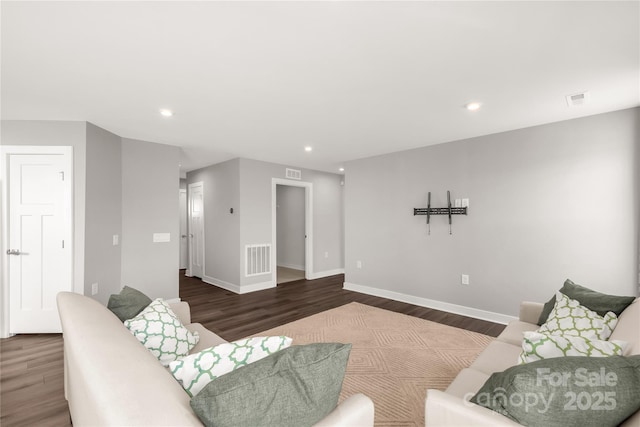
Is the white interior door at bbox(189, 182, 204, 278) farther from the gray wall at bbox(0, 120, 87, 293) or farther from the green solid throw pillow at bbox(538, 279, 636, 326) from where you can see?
the green solid throw pillow at bbox(538, 279, 636, 326)

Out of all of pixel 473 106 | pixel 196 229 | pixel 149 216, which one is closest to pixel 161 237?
pixel 149 216

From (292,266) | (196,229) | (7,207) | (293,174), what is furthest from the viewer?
(292,266)

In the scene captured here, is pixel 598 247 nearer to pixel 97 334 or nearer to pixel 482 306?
pixel 482 306

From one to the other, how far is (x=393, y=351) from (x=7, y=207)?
444cm


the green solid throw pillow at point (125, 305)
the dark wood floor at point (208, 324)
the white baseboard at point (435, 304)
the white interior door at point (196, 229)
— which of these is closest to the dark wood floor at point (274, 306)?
the dark wood floor at point (208, 324)

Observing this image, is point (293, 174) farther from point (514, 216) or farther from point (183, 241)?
point (514, 216)

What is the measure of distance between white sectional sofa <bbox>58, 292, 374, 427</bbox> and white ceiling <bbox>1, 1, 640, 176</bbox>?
1608mm

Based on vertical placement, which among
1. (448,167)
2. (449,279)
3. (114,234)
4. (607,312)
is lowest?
(449,279)

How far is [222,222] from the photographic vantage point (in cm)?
550

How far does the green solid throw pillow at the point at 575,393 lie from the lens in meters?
0.89

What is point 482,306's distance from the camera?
375cm

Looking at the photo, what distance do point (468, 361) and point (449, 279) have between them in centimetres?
162

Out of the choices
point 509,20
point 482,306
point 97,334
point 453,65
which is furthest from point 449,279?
point 97,334

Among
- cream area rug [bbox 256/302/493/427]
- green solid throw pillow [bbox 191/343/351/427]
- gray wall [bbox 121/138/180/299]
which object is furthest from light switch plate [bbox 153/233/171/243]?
green solid throw pillow [bbox 191/343/351/427]
